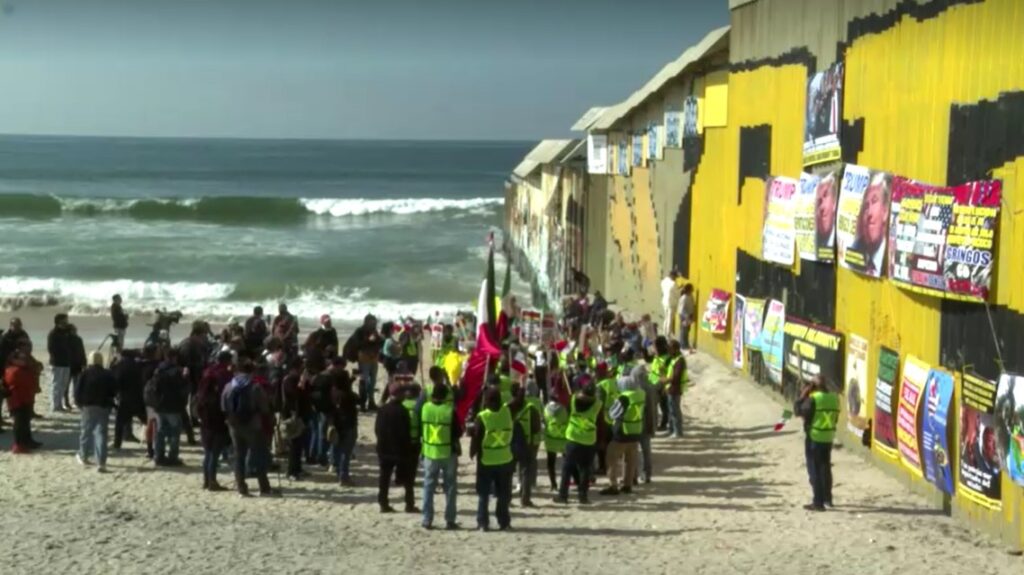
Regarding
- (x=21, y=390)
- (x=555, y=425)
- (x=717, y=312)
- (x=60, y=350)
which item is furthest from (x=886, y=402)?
(x=60, y=350)

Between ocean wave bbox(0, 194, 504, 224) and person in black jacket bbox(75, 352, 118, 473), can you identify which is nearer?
person in black jacket bbox(75, 352, 118, 473)

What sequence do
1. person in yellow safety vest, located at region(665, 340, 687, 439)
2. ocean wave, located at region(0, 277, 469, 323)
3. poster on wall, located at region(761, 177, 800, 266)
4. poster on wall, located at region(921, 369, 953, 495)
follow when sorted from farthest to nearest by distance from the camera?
ocean wave, located at region(0, 277, 469, 323), poster on wall, located at region(761, 177, 800, 266), person in yellow safety vest, located at region(665, 340, 687, 439), poster on wall, located at region(921, 369, 953, 495)

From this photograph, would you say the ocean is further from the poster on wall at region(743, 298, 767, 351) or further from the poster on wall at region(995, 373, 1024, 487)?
the poster on wall at region(995, 373, 1024, 487)

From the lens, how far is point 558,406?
13875mm

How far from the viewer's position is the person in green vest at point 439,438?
12.6 meters

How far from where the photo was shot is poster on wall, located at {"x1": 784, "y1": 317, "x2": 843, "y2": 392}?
16.8 meters

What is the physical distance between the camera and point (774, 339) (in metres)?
19.5

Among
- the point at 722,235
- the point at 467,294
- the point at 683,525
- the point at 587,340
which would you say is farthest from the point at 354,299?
the point at 683,525

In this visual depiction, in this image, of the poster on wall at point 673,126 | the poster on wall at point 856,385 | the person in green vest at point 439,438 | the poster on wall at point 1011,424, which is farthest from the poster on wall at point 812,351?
the poster on wall at point 673,126

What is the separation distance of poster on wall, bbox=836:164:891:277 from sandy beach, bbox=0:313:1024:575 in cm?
214

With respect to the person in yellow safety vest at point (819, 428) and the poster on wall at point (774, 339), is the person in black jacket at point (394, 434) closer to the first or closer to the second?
the person in yellow safety vest at point (819, 428)

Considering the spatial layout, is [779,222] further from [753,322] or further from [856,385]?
[856,385]

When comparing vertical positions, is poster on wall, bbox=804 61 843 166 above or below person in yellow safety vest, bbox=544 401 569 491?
above

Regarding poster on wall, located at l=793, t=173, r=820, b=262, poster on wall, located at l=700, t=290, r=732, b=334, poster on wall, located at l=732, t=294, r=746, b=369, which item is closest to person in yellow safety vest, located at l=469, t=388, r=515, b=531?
poster on wall, located at l=793, t=173, r=820, b=262
